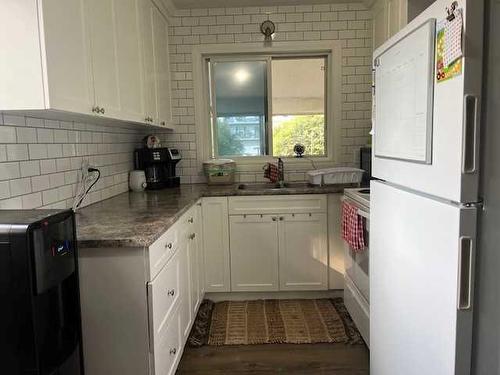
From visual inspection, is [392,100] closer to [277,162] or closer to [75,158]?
[75,158]

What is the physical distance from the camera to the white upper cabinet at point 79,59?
1.36 m

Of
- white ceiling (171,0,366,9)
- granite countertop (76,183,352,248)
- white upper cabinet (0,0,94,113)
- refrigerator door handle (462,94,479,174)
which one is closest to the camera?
refrigerator door handle (462,94,479,174)

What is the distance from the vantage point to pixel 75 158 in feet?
7.29

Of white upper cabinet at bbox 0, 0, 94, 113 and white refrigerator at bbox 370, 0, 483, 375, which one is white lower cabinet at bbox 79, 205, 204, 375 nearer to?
white upper cabinet at bbox 0, 0, 94, 113

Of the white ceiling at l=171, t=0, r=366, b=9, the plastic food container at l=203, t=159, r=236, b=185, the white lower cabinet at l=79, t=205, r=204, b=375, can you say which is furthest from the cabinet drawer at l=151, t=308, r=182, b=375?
the white ceiling at l=171, t=0, r=366, b=9

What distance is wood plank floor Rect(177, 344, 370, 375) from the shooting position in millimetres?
2174

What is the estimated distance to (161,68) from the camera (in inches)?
121

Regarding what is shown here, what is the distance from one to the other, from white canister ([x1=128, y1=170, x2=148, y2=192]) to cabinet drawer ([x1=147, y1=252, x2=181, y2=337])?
3.77 feet

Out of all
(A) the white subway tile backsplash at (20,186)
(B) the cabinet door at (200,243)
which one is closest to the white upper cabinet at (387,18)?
(B) the cabinet door at (200,243)

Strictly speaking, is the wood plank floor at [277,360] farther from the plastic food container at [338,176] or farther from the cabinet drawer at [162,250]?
the plastic food container at [338,176]

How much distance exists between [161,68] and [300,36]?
4.02ft

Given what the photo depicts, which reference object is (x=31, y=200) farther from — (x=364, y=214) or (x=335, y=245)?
(x=335, y=245)

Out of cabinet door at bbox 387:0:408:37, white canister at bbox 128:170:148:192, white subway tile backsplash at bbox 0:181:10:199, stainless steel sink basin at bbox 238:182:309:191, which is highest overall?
cabinet door at bbox 387:0:408:37

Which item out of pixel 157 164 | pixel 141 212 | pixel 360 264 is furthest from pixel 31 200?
pixel 360 264
